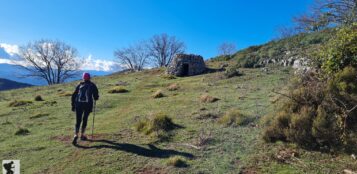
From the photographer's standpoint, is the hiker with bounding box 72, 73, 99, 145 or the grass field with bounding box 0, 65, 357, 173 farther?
the hiker with bounding box 72, 73, 99, 145

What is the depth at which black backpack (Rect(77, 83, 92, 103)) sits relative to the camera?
7633mm

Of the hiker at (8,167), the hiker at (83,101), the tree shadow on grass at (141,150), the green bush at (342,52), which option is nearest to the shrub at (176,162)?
the tree shadow on grass at (141,150)

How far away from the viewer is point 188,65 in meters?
29.1

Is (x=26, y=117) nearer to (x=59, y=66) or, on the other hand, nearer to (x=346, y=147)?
(x=346, y=147)

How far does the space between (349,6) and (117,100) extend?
12268 mm

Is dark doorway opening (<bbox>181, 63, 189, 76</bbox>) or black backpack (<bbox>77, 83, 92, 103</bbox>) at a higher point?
dark doorway opening (<bbox>181, 63, 189, 76</bbox>)

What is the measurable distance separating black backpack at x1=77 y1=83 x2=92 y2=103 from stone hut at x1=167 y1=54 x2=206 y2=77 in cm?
2131

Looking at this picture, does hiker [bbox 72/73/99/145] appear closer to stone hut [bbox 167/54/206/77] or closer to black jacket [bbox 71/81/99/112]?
black jacket [bbox 71/81/99/112]

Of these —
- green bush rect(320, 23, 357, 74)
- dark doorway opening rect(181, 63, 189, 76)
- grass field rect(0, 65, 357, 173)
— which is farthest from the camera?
dark doorway opening rect(181, 63, 189, 76)

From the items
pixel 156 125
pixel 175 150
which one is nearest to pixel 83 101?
pixel 156 125

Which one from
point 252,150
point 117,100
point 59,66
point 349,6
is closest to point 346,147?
point 252,150

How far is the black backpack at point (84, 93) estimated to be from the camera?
301 inches

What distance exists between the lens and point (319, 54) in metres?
7.57

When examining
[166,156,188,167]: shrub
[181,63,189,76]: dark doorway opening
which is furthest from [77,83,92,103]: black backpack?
[181,63,189,76]: dark doorway opening
